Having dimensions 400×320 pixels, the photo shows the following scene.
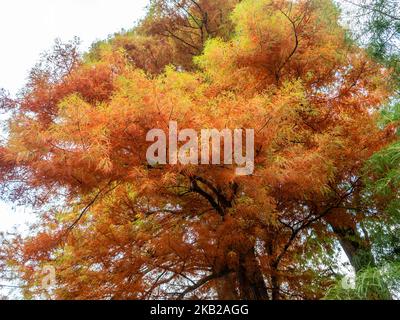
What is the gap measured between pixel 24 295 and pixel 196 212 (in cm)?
285

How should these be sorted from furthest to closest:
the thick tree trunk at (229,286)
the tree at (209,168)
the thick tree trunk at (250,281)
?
the thick tree trunk at (229,286) → the thick tree trunk at (250,281) → the tree at (209,168)

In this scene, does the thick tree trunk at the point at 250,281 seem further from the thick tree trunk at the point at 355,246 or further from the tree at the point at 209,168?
the thick tree trunk at the point at 355,246

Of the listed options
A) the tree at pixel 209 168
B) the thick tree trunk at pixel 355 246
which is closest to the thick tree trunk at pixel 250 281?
the tree at pixel 209 168

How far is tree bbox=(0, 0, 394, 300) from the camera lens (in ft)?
15.7

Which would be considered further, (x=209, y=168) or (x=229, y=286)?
(x=229, y=286)

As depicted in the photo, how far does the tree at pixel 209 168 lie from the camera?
15.7ft

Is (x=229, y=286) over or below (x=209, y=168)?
below

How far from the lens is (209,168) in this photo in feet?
16.3

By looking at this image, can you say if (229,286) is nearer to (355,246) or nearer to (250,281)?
Result: (250,281)

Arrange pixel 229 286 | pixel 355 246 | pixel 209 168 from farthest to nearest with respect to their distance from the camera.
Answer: pixel 355 246, pixel 229 286, pixel 209 168

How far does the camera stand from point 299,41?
23.0ft

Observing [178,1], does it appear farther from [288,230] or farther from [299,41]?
[288,230]

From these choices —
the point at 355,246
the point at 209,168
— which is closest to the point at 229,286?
the point at 209,168

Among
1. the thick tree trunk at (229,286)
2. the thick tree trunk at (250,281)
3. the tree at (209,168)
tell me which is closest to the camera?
the tree at (209,168)
